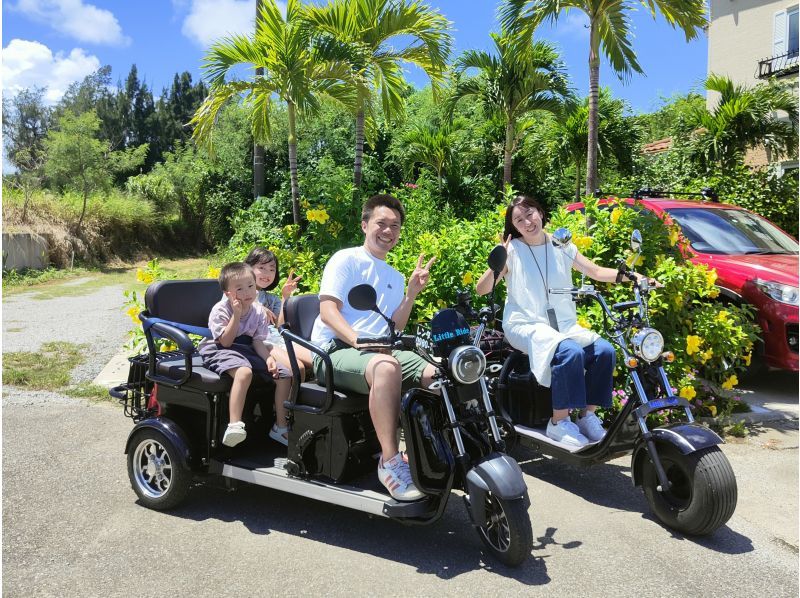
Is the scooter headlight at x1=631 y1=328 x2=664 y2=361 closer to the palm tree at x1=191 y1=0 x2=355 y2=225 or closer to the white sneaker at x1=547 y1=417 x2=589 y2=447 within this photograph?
the white sneaker at x1=547 y1=417 x2=589 y2=447

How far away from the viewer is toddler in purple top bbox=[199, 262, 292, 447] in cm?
389

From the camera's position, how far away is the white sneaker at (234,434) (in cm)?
381

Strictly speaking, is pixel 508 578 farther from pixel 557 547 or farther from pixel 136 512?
pixel 136 512

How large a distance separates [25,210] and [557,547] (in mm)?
21922

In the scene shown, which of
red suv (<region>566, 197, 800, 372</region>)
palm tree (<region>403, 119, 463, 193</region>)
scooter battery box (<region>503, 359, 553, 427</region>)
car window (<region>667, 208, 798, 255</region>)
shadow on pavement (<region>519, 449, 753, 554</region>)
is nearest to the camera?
shadow on pavement (<region>519, 449, 753, 554</region>)

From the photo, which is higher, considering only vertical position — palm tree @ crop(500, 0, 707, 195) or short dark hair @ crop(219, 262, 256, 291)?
palm tree @ crop(500, 0, 707, 195)

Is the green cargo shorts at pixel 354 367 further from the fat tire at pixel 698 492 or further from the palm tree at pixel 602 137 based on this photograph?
the palm tree at pixel 602 137

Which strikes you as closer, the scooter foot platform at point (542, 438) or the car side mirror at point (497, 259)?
the car side mirror at point (497, 259)

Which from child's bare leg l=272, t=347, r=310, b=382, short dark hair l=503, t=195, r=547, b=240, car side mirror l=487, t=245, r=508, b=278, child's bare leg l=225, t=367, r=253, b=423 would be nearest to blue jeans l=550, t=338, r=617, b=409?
car side mirror l=487, t=245, r=508, b=278

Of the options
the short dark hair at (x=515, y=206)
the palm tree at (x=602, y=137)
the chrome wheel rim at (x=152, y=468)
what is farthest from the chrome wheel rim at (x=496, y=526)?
the palm tree at (x=602, y=137)

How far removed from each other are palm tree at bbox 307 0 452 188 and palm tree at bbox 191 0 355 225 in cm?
19

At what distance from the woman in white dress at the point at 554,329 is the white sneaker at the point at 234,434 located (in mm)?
1754

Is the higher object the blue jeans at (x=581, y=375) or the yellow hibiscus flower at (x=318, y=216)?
the yellow hibiscus flower at (x=318, y=216)

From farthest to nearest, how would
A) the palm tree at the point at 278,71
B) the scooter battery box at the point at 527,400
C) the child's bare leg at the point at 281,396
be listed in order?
the palm tree at the point at 278,71, the scooter battery box at the point at 527,400, the child's bare leg at the point at 281,396
